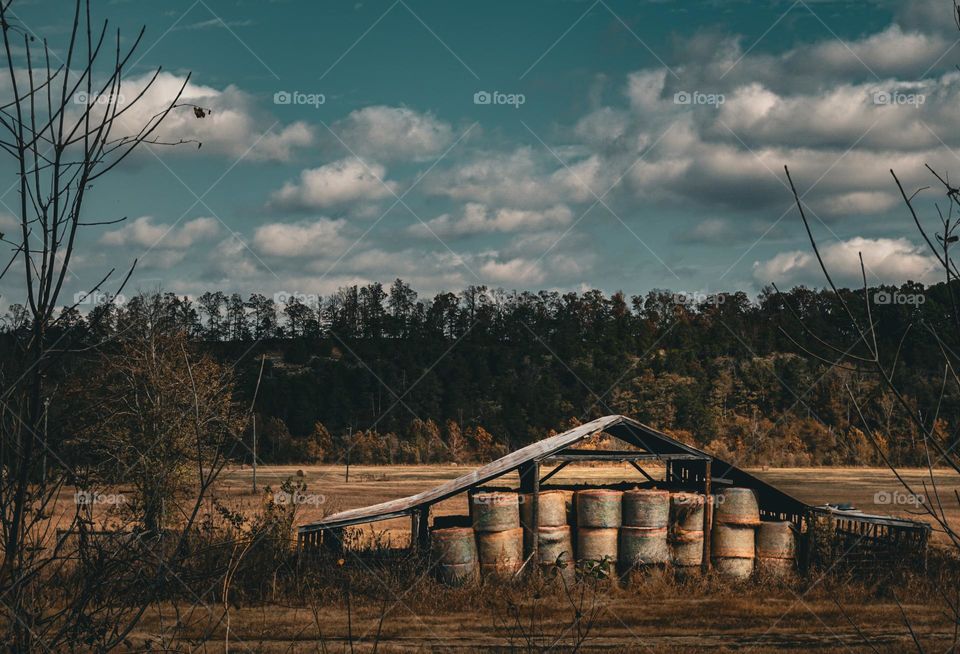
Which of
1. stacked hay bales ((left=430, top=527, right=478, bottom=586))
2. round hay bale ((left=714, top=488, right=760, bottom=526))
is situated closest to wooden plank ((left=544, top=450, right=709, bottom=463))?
round hay bale ((left=714, top=488, right=760, bottom=526))

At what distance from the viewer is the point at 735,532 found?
17.9m

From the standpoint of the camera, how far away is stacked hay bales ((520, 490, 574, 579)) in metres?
17.6

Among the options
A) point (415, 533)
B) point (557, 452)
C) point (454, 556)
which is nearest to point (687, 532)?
point (557, 452)

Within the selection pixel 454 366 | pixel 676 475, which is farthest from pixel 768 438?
pixel 676 475

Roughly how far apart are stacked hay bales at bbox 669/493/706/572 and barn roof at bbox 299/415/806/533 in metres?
0.97

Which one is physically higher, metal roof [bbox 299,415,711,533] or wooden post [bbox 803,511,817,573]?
metal roof [bbox 299,415,711,533]

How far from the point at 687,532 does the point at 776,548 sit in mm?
1930

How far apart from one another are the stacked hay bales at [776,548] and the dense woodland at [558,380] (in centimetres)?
5737

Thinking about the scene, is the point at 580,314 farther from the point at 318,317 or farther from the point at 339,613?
the point at 339,613

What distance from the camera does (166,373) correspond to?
84.8ft

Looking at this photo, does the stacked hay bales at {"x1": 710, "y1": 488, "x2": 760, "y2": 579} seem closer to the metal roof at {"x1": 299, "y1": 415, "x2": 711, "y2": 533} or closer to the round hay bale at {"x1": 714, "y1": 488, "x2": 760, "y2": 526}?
the round hay bale at {"x1": 714, "y1": 488, "x2": 760, "y2": 526}

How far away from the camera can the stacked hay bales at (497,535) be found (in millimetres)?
17234

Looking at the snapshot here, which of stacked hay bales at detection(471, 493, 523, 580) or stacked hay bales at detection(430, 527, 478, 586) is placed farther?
stacked hay bales at detection(471, 493, 523, 580)

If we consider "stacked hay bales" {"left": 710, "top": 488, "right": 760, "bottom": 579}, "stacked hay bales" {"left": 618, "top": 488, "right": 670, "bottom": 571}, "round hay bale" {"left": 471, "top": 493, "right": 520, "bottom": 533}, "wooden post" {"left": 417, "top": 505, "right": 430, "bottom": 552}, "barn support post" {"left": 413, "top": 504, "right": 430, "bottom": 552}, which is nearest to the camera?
"round hay bale" {"left": 471, "top": 493, "right": 520, "bottom": 533}
